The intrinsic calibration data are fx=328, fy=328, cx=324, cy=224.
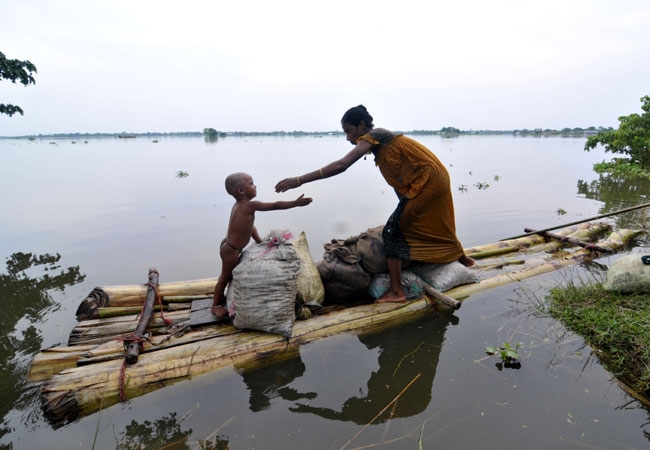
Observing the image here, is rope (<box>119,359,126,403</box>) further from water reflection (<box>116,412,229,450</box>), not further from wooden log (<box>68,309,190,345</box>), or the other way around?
wooden log (<box>68,309,190,345</box>)

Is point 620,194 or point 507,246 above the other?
point 507,246

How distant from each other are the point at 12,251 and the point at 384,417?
749 centimetres

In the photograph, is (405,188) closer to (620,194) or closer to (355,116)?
(355,116)

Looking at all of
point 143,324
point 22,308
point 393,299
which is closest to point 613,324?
point 393,299

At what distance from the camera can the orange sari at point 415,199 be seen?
9.67 feet

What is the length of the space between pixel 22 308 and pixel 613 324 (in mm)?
6368

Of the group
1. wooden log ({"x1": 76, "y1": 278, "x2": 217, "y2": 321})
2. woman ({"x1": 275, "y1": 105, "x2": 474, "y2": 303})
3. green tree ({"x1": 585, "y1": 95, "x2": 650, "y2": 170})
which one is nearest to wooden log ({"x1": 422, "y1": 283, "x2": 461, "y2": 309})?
woman ({"x1": 275, "y1": 105, "x2": 474, "y2": 303})

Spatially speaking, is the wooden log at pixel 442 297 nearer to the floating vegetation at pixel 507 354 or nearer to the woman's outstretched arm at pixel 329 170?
the floating vegetation at pixel 507 354

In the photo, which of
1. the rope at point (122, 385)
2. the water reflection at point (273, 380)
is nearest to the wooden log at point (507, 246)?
the water reflection at point (273, 380)

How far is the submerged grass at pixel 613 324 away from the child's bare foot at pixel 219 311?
3.07 metres

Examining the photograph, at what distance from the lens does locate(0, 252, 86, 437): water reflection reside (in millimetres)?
2647

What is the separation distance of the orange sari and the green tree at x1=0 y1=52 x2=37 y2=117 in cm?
504

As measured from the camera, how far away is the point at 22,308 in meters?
4.14

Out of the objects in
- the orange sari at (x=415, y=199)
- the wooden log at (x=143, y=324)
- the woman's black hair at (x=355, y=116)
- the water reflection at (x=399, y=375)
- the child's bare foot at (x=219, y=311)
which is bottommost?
the water reflection at (x=399, y=375)
